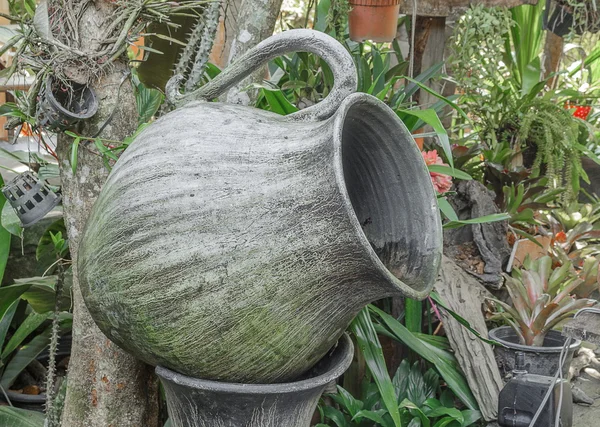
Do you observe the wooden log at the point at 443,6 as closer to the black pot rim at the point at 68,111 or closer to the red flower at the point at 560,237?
the red flower at the point at 560,237

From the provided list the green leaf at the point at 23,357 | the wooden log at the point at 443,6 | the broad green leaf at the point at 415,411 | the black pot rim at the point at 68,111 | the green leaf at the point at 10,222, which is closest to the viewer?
the black pot rim at the point at 68,111

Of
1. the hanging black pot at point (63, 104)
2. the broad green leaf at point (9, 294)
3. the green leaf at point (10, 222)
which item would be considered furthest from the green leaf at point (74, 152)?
the broad green leaf at point (9, 294)

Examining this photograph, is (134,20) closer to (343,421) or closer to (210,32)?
(210,32)

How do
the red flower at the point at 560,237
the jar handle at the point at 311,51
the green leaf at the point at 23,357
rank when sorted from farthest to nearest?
the red flower at the point at 560,237, the green leaf at the point at 23,357, the jar handle at the point at 311,51

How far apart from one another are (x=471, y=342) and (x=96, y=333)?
1.22 metres

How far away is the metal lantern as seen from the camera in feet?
5.25

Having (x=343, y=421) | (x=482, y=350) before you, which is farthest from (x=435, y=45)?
(x=343, y=421)

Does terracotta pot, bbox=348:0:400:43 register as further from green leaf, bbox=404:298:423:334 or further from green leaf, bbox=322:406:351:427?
green leaf, bbox=322:406:351:427

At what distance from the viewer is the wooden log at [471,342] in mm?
2193

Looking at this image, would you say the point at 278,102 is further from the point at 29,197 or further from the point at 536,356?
the point at 536,356

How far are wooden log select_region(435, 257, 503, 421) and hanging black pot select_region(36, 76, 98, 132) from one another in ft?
4.29

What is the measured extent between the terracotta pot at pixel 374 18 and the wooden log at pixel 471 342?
845 millimetres

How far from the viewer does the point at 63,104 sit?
1.58 metres

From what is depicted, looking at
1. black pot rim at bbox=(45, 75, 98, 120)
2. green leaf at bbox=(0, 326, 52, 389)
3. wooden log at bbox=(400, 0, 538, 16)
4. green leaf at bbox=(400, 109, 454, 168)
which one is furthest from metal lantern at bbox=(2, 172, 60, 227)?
wooden log at bbox=(400, 0, 538, 16)
